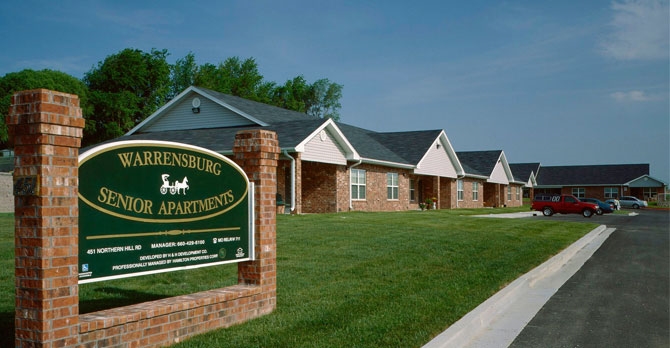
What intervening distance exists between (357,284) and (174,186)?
406 cm

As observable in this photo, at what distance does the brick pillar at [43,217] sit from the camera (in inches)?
181

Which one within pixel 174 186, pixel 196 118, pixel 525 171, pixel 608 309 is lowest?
pixel 608 309

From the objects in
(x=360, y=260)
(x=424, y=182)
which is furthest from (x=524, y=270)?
(x=424, y=182)

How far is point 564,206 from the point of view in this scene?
3894 centimetres

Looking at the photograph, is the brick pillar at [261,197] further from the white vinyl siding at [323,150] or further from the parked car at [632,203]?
the parked car at [632,203]

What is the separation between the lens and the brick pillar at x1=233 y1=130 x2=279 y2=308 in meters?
7.40

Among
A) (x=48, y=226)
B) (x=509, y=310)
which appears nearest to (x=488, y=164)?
(x=509, y=310)

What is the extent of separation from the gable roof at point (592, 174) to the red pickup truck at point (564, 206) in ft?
146

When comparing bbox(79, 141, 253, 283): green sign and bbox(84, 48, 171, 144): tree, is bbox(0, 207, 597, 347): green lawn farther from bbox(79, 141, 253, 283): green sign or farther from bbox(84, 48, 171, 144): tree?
bbox(84, 48, 171, 144): tree

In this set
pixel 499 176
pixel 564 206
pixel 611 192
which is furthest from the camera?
pixel 611 192

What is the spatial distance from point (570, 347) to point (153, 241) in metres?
4.69

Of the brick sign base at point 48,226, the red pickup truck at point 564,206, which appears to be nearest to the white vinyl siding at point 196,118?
the red pickup truck at point 564,206

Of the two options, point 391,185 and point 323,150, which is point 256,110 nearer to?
point 323,150

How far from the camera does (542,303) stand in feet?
29.5
